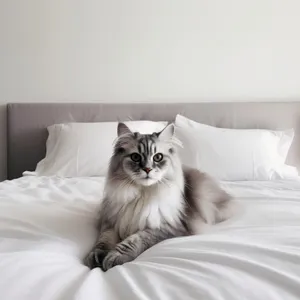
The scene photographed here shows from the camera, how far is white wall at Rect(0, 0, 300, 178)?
8.61 feet

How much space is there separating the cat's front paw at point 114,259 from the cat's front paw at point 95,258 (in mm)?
25

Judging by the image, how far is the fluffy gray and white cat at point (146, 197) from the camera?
3.94 feet

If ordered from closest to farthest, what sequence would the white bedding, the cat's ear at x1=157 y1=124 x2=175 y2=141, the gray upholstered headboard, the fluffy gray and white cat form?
the white bedding
the fluffy gray and white cat
the cat's ear at x1=157 y1=124 x2=175 y2=141
the gray upholstered headboard

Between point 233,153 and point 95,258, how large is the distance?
4.37 ft

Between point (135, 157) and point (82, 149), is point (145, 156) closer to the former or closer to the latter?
point (135, 157)

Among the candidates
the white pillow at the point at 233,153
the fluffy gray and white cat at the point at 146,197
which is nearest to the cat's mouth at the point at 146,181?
the fluffy gray and white cat at the point at 146,197

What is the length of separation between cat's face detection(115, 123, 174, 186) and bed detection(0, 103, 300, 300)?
0.75ft

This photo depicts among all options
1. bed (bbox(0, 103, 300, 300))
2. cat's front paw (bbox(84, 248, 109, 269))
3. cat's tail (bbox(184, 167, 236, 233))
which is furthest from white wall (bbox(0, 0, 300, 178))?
cat's front paw (bbox(84, 248, 109, 269))

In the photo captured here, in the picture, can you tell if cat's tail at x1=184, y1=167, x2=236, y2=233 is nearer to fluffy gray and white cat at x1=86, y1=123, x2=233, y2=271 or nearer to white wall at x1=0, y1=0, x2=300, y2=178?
fluffy gray and white cat at x1=86, y1=123, x2=233, y2=271

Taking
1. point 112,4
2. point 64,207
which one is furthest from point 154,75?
point 64,207

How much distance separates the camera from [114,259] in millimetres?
1007

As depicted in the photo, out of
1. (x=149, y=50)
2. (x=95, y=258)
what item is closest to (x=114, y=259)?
(x=95, y=258)

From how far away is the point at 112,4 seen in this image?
2627mm

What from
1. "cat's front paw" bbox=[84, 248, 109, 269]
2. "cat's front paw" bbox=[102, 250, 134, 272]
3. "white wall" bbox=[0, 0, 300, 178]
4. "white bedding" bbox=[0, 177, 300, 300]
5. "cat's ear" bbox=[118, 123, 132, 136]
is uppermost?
"white wall" bbox=[0, 0, 300, 178]
